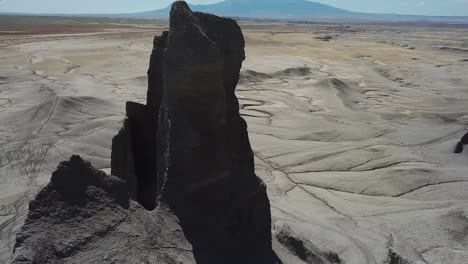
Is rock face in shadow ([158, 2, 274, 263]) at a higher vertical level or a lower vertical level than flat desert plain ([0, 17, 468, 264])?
higher

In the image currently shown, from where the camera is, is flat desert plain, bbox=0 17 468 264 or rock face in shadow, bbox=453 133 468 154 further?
rock face in shadow, bbox=453 133 468 154

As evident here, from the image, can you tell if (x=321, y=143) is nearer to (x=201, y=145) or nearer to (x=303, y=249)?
(x=303, y=249)

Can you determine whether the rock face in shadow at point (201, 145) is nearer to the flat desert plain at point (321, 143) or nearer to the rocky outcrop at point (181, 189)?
the rocky outcrop at point (181, 189)

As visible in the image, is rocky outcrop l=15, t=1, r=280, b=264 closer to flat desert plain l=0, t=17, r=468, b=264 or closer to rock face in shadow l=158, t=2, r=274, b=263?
rock face in shadow l=158, t=2, r=274, b=263

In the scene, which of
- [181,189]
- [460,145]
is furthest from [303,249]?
[460,145]

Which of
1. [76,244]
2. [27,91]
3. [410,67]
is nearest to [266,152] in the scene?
[76,244]

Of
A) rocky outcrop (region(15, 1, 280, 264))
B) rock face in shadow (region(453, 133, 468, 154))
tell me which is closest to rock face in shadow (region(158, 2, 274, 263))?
rocky outcrop (region(15, 1, 280, 264))
